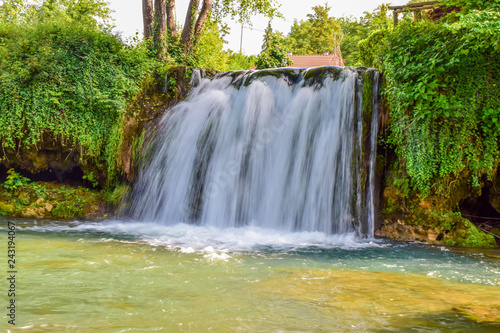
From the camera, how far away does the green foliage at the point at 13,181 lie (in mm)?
8062

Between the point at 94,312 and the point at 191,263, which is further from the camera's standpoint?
the point at 191,263

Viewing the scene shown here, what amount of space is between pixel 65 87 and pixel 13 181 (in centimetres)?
246

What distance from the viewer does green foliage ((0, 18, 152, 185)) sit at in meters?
8.10

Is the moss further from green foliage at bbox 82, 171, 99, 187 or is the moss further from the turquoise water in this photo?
the turquoise water

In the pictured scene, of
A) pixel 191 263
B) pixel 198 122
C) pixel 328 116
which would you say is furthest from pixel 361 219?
pixel 198 122

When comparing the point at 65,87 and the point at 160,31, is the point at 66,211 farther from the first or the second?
the point at 160,31

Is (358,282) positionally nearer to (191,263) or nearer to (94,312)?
(191,263)

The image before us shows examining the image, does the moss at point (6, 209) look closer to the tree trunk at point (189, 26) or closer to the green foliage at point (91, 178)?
the green foliage at point (91, 178)

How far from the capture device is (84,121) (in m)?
8.45

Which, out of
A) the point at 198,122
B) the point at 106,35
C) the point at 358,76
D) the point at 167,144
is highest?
the point at 106,35

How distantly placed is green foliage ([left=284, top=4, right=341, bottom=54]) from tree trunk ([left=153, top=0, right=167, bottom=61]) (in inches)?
1297

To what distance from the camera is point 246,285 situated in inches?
137

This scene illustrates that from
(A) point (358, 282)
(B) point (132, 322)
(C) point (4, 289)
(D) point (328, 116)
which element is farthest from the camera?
(D) point (328, 116)

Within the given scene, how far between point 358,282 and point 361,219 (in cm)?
313
